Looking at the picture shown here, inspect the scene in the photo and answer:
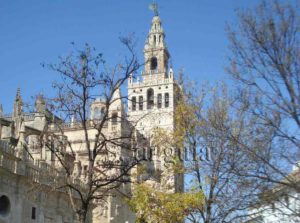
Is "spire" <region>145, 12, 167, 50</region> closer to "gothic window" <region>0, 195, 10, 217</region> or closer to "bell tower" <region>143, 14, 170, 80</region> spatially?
"bell tower" <region>143, 14, 170, 80</region>

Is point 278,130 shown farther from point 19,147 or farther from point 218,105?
point 19,147

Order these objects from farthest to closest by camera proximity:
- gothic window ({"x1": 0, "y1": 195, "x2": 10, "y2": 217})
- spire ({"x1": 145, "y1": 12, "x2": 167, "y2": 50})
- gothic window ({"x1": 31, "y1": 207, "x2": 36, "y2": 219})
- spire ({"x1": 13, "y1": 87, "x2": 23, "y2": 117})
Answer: spire ({"x1": 145, "y1": 12, "x2": 167, "y2": 50})
spire ({"x1": 13, "y1": 87, "x2": 23, "y2": 117})
gothic window ({"x1": 31, "y1": 207, "x2": 36, "y2": 219})
gothic window ({"x1": 0, "y1": 195, "x2": 10, "y2": 217})

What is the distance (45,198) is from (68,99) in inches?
458

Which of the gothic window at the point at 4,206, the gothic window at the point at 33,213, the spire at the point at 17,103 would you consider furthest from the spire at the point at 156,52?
the gothic window at the point at 4,206

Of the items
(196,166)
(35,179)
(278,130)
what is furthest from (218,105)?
(35,179)

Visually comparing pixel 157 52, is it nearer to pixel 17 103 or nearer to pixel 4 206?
pixel 17 103

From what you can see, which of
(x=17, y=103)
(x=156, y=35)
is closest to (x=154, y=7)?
(x=156, y=35)

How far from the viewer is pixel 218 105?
862 inches

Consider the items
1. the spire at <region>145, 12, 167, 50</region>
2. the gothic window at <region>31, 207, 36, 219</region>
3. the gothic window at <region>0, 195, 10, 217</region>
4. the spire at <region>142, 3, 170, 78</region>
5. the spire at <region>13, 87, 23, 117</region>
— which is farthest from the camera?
the spire at <region>145, 12, 167, 50</region>

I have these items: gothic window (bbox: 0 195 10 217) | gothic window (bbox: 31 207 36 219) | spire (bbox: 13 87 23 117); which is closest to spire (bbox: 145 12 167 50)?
spire (bbox: 13 87 23 117)

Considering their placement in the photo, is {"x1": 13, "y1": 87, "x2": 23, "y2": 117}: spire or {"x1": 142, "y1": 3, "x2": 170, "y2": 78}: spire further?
{"x1": 142, "y1": 3, "x2": 170, "y2": 78}: spire

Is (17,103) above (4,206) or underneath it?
above

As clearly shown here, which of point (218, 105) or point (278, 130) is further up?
point (218, 105)

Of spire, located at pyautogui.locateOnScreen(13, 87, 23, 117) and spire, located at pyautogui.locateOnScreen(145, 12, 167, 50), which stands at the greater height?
spire, located at pyautogui.locateOnScreen(145, 12, 167, 50)
